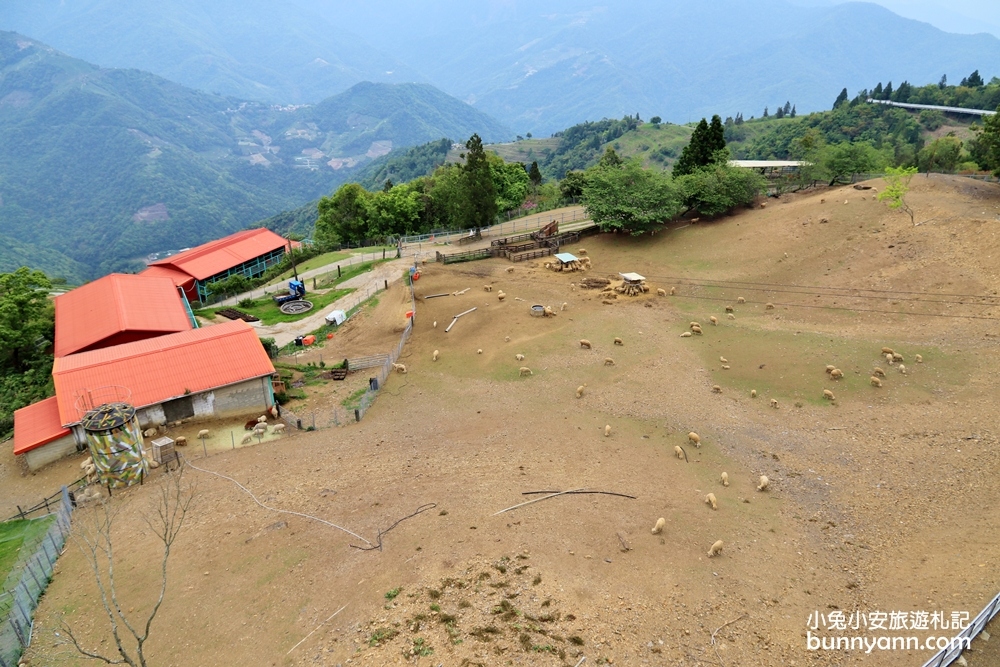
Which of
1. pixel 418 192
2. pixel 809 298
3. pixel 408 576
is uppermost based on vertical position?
pixel 418 192

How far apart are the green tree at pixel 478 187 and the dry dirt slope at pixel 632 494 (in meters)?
21.1

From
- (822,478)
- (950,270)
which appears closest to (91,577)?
(822,478)

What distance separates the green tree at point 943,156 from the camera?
199ft

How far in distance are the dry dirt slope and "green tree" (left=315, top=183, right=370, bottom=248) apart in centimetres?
3884

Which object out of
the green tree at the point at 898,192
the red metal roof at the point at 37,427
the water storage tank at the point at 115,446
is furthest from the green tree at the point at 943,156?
the red metal roof at the point at 37,427

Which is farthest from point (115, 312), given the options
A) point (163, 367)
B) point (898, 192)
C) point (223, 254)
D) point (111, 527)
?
point (898, 192)

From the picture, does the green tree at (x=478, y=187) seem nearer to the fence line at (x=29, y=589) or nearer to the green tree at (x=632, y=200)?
the green tree at (x=632, y=200)

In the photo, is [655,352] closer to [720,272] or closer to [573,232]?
[720,272]

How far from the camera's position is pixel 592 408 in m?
29.5

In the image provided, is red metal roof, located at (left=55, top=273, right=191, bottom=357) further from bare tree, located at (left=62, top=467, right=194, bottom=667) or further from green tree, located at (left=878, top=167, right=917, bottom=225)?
green tree, located at (left=878, top=167, right=917, bottom=225)

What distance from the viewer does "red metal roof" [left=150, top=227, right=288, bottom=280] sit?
60.8 meters

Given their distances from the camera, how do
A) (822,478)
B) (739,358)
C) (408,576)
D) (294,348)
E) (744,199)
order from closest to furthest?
(408,576) < (822,478) < (739,358) < (294,348) < (744,199)

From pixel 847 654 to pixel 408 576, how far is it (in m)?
13.1

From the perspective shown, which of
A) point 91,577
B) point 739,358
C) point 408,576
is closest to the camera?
point 408,576
